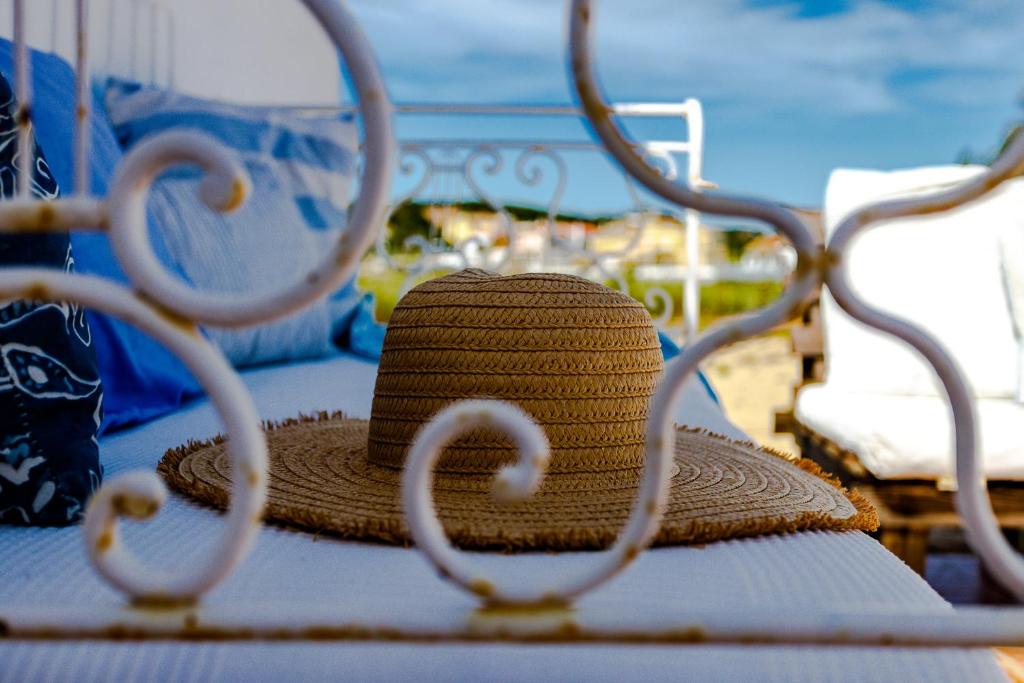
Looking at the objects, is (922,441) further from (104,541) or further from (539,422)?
(104,541)

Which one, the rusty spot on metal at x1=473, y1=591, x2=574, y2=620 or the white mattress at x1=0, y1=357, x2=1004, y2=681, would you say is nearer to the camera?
the rusty spot on metal at x1=473, y1=591, x2=574, y2=620

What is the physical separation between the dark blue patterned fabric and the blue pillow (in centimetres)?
36

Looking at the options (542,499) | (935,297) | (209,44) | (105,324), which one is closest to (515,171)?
(209,44)

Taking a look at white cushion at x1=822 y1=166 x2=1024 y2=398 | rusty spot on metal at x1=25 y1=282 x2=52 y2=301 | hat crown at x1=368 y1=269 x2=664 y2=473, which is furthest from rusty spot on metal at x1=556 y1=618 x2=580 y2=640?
Answer: white cushion at x1=822 y1=166 x2=1024 y2=398

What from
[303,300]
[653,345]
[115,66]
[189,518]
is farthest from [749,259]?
[303,300]

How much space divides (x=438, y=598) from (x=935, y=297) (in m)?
1.66

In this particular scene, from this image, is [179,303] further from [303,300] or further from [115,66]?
[115,66]

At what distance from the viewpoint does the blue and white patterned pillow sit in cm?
152

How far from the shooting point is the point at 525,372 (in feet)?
2.84

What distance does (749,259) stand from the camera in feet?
11.8

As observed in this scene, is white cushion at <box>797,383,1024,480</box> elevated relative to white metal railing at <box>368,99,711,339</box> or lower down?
lower down

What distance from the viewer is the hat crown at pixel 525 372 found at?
0.86 meters

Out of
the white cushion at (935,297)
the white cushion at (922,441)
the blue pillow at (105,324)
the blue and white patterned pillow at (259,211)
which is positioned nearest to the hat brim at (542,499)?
the blue pillow at (105,324)

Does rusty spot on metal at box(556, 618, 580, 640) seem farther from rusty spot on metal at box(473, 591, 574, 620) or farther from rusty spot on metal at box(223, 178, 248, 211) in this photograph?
rusty spot on metal at box(223, 178, 248, 211)
